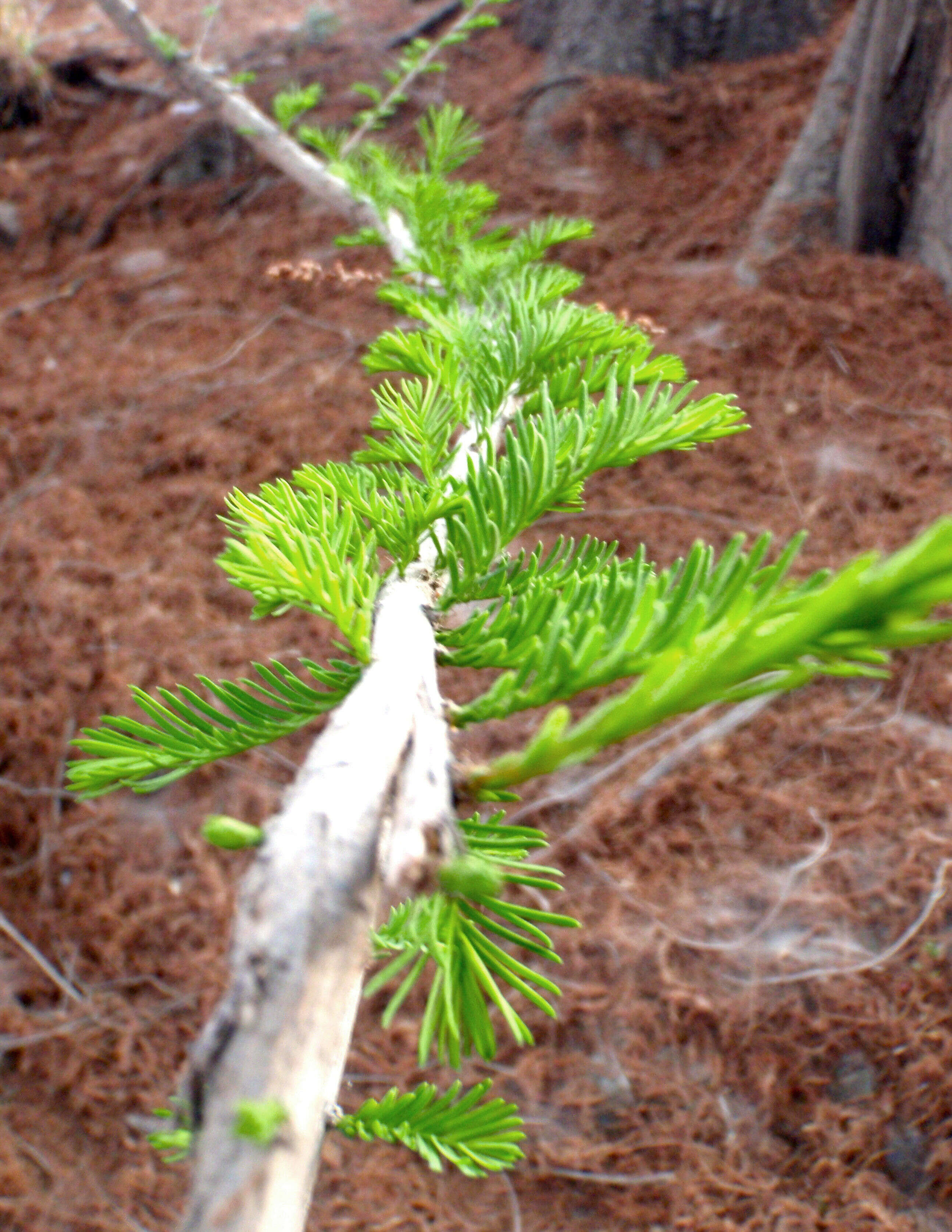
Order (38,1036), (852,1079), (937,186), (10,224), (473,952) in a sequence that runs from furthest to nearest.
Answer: (10,224)
(937,186)
(38,1036)
(852,1079)
(473,952)

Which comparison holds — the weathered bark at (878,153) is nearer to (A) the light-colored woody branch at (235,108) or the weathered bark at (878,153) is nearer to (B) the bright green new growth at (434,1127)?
(A) the light-colored woody branch at (235,108)

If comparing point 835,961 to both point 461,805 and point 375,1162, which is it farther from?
point 461,805

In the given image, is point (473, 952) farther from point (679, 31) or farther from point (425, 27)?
point (425, 27)

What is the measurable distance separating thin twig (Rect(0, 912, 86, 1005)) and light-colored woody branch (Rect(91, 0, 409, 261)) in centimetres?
117

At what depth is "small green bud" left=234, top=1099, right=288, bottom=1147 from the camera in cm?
15

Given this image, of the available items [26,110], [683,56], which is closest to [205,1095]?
[683,56]

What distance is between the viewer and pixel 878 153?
1.68 m

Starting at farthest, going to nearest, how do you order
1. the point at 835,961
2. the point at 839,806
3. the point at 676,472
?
the point at 676,472, the point at 839,806, the point at 835,961

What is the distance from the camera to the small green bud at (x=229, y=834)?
0.22m

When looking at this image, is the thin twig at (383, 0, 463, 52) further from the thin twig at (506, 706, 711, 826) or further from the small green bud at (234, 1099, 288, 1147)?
the small green bud at (234, 1099, 288, 1147)

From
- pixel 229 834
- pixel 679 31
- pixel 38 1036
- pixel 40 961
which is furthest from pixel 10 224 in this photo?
pixel 229 834

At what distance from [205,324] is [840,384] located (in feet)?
5.02

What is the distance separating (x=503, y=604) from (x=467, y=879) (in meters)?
0.15

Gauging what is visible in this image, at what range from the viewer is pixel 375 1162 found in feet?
3.29
